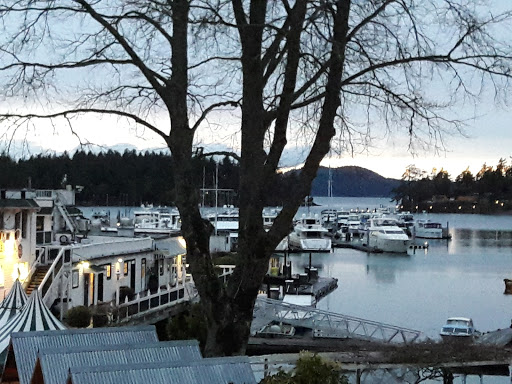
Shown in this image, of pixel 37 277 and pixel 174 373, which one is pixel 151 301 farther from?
pixel 174 373

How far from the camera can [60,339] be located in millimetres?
6660

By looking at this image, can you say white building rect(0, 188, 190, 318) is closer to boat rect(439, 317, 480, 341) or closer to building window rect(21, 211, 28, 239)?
building window rect(21, 211, 28, 239)

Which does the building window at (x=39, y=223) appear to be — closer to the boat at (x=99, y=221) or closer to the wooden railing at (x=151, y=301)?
the wooden railing at (x=151, y=301)

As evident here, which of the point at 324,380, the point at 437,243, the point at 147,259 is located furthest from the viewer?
the point at 437,243

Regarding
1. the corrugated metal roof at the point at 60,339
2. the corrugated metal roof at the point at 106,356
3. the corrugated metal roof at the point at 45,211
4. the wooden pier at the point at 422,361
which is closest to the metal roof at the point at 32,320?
the wooden pier at the point at 422,361

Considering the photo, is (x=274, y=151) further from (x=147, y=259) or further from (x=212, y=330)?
(x=147, y=259)

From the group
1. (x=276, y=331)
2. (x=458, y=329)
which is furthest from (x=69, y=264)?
(x=458, y=329)

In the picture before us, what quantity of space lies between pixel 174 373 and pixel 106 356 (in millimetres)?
832

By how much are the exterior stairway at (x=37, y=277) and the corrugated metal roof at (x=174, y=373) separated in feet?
61.9

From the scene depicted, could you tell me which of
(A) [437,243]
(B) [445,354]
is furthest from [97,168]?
(B) [445,354]

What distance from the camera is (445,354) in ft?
48.2

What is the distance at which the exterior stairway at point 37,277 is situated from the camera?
23.5m

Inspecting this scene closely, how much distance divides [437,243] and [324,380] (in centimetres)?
9532

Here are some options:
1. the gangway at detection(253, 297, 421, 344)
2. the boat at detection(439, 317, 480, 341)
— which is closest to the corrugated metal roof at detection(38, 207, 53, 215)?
the gangway at detection(253, 297, 421, 344)
